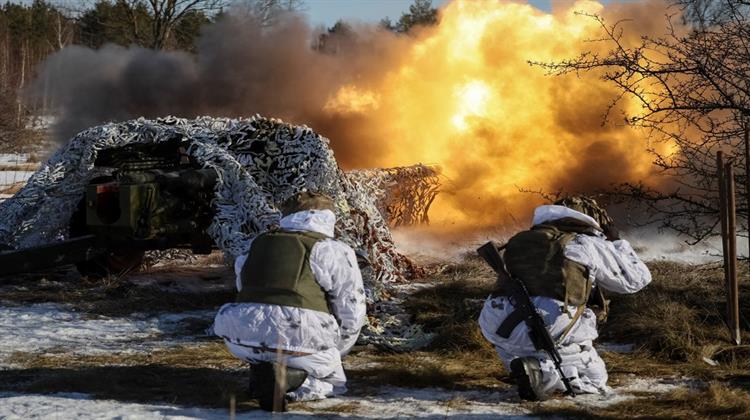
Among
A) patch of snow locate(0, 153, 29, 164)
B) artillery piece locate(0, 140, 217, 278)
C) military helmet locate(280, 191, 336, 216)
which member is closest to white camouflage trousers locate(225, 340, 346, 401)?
A: military helmet locate(280, 191, 336, 216)

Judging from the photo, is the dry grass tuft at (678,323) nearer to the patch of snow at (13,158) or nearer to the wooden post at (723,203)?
the wooden post at (723,203)

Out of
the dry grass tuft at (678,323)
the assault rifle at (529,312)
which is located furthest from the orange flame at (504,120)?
the assault rifle at (529,312)

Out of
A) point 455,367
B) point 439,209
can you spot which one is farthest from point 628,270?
point 439,209

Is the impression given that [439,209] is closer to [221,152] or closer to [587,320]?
[221,152]

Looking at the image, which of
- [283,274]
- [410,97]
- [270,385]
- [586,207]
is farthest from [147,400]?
[410,97]

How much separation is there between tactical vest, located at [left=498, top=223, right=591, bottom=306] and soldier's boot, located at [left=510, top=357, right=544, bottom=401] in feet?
1.50

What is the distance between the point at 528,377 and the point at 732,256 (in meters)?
2.41

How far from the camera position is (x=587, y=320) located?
591 centimetres

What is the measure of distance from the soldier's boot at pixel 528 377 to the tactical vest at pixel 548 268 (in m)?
0.46

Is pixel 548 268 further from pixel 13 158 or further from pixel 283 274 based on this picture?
pixel 13 158

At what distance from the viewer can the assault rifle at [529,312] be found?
18.6 ft

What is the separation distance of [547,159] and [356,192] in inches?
298

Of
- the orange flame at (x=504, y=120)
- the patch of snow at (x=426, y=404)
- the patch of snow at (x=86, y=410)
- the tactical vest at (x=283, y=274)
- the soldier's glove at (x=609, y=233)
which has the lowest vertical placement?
the patch of snow at (x=86, y=410)

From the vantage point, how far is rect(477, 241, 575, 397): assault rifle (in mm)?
5664
